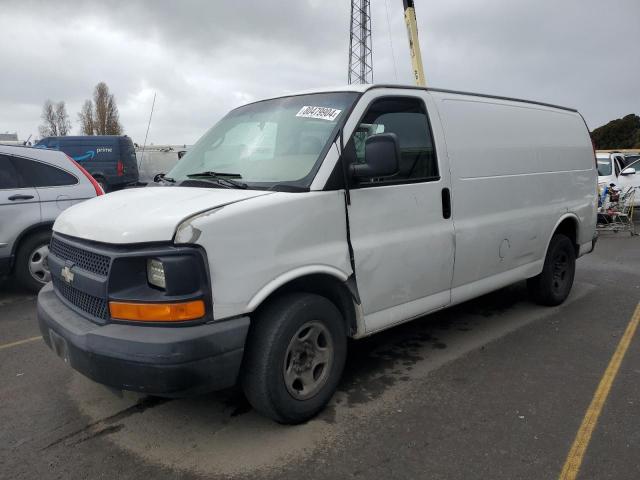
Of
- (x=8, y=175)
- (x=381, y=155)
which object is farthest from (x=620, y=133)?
(x=381, y=155)

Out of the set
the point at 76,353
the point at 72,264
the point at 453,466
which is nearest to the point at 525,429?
the point at 453,466

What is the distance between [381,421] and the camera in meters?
3.31

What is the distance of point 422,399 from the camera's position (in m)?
3.61

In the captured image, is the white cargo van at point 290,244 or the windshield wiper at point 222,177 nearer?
the white cargo van at point 290,244

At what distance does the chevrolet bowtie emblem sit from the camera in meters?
3.15

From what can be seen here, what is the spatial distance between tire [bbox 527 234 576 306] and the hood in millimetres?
3683

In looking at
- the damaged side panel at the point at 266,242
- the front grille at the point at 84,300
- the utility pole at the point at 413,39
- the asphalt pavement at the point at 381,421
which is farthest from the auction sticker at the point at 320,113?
the utility pole at the point at 413,39

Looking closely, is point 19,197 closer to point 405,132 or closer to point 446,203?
point 405,132

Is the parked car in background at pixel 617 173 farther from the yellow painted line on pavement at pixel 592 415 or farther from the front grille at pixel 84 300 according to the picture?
the front grille at pixel 84 300

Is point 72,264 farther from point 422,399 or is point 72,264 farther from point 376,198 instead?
point 422,399

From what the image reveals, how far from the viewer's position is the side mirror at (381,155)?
10.7 feet

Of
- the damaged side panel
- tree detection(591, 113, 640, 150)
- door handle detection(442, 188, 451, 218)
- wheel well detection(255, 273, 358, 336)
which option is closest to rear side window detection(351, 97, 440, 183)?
door handle detection(442, 188, 451, 218)

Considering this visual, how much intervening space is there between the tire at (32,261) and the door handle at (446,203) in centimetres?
460

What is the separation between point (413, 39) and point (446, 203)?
10.7m
